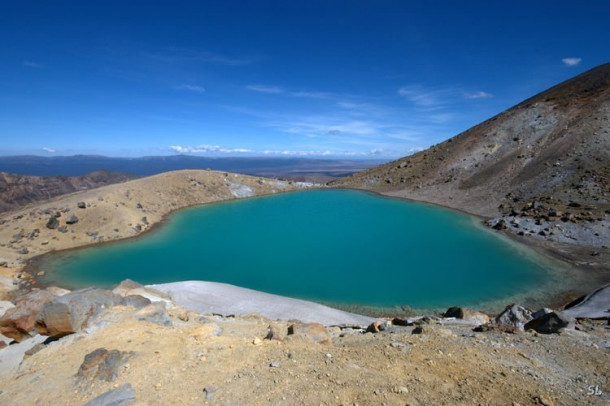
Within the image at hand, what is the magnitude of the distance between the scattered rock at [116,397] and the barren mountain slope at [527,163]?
126 ft

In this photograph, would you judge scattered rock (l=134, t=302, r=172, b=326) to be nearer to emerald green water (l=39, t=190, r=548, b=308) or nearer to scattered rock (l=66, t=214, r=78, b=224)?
emerald green water (l=39, t=190, r=548, b=308)

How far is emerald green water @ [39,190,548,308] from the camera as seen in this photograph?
20.9 meters

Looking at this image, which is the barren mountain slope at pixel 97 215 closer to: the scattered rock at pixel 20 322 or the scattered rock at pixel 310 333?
the scattered rock at pixel 20 322

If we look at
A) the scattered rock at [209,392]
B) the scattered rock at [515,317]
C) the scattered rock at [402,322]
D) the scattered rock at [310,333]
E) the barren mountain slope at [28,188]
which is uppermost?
the scattered rock at [209,392]

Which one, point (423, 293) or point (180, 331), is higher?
point (180, 331)

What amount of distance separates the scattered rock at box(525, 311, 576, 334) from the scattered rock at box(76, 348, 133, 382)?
544 inches

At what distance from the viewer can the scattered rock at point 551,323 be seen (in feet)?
37.4

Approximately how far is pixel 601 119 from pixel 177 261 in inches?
2389

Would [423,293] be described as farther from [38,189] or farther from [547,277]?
[38,189]

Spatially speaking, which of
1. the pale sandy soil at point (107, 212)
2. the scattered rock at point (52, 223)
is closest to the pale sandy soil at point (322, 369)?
the pale sandy soil at point (107, 212)

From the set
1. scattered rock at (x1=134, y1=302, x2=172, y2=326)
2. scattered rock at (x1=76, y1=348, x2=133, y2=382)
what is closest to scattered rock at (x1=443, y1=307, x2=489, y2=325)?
scattered rock at (x1=134, y1=302, x2=172, y2=326)

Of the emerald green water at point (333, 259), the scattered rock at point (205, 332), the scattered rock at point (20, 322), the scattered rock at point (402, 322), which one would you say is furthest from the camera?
the emerald green water at point (333, 259)

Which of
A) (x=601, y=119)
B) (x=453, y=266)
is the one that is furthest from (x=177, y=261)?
(x=601, y=119)

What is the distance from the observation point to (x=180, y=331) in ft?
34.1
